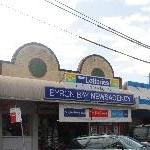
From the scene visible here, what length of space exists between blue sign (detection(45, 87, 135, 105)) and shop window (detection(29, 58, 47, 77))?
197 cm

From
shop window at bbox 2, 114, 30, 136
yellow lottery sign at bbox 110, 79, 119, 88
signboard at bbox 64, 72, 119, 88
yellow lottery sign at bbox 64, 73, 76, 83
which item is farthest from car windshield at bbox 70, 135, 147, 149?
yellow lottery sign at bbox 110, 79, 119, 88

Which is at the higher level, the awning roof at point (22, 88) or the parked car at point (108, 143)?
the awning roof at point (22, 88)

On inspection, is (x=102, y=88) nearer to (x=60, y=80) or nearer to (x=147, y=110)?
(x=60, y=80)

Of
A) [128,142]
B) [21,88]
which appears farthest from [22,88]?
[128,142]

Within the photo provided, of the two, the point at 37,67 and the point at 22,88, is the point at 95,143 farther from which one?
the point at 37,67

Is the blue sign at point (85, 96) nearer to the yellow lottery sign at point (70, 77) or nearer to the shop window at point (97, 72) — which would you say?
the yellow lottery sign at point (70, 77)

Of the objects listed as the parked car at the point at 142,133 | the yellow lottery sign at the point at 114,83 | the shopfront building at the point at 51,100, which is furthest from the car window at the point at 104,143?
the yellow lottery sign at the point at 114,83

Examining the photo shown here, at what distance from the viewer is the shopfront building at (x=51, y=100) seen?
85.5 feet

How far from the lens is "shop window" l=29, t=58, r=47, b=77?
27938 millimetres

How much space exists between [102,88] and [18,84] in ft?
21.8

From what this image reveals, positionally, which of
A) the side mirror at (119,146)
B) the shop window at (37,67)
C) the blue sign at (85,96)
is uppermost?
the shop window at (37,67)

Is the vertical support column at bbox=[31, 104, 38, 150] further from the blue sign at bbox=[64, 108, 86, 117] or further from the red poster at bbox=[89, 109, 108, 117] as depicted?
the red poster at bbox=[89, 109, 108, 117]

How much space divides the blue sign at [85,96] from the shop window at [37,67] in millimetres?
1969

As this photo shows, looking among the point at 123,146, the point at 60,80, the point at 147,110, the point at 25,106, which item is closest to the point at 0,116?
the point at 25,106
